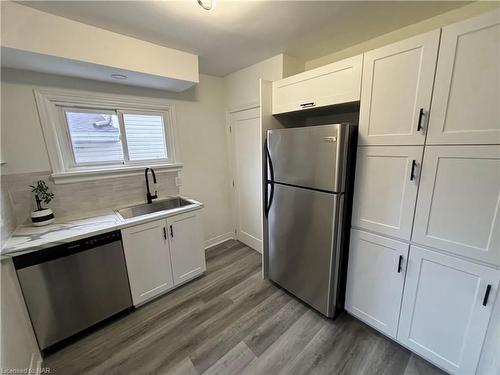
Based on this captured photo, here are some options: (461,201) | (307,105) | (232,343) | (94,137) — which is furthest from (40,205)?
(461,201)

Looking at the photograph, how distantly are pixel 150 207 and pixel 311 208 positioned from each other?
1887mm

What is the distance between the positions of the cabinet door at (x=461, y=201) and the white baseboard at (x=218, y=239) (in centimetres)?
257

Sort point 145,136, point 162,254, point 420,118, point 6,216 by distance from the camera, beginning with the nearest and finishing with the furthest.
Answer: point 420,118, point 6,216, point 162,254, point 145,136

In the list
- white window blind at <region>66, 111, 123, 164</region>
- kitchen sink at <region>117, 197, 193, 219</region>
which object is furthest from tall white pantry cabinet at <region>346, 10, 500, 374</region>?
white window blind at <region>66, 111, 123, 164</region>

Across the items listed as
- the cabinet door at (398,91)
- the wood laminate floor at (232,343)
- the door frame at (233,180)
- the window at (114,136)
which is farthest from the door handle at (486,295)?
the window at (114,136)

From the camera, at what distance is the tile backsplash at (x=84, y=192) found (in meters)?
1.79

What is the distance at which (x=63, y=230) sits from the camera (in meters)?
1.68

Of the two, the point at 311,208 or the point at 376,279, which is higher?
the point at 311,208

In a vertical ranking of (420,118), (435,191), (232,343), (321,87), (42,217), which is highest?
(321,87)

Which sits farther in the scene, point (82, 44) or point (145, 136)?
point (145, 136)

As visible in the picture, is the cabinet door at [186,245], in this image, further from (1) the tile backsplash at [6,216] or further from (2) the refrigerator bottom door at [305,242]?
(1) the tile backsplash at [6,216]

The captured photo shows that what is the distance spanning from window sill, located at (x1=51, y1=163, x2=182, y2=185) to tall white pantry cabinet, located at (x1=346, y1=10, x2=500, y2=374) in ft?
7.24

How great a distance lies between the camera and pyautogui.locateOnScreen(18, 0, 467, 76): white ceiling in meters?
1.42

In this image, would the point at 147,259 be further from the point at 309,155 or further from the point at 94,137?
the point at 309,155
